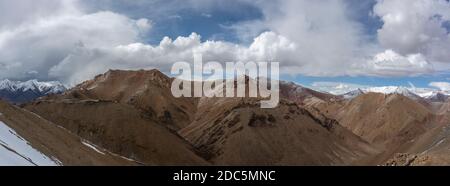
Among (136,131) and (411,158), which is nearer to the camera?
(411,158)

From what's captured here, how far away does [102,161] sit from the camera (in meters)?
77.8

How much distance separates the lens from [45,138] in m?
69.5

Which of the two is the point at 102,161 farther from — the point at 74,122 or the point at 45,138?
the point at 74,122
